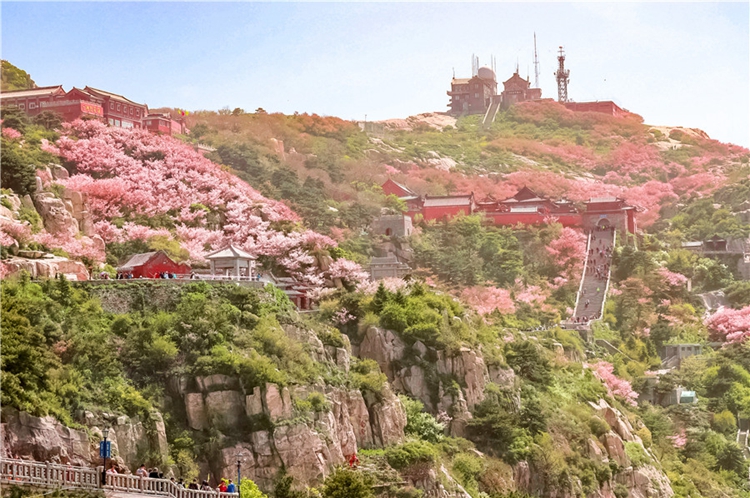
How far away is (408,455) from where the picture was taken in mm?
55625

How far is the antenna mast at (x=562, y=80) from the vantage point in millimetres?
132875

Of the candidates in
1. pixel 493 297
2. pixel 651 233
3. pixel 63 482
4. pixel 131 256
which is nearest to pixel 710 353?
pixel 493 297

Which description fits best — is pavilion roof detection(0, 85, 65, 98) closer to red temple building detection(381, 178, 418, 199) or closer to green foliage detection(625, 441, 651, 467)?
Result: red temple building detection(381, 178, 418, 199)

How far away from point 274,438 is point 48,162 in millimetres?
26624

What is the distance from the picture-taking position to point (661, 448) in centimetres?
7369

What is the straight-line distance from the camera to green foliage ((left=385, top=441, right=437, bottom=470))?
55.4 metres

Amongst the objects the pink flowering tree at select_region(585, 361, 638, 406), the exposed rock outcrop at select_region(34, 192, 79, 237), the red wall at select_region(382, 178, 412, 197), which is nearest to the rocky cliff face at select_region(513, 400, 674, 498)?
the pink flowering tree at select_region(585, 361, 638, 406)

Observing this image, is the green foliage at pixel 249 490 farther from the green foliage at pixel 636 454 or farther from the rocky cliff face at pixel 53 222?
the green foliage at pixel 636 454

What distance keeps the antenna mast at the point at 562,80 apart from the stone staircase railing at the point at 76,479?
9532 centimetres

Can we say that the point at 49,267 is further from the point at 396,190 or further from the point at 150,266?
the point at 396,190

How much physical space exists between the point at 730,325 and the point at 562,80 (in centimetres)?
5383

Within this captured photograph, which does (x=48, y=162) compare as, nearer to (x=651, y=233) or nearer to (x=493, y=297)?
(x=493, y=297)

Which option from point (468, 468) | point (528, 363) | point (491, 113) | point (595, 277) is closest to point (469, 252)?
point (595, 277)

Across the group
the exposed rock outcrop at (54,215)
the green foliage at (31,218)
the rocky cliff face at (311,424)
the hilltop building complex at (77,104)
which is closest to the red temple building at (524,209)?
the hilltop building complex at (77,104)
